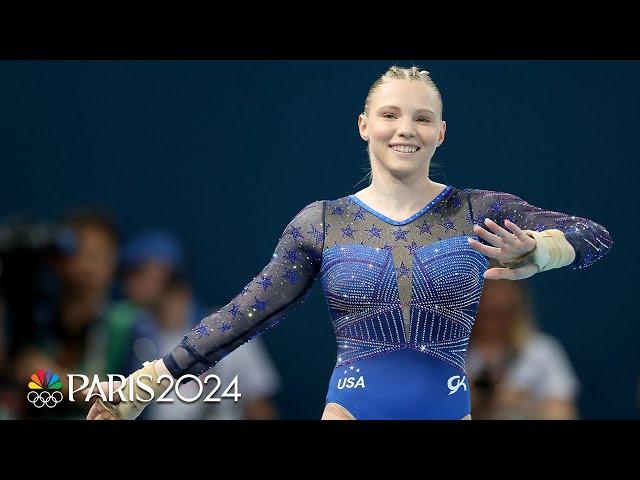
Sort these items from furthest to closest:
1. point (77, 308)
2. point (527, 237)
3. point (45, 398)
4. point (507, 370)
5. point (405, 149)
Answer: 1. point (77, 308)
2. point (507, 370)
3. point (45, 398)
4. point (405, 149)
5. point (527, 237)

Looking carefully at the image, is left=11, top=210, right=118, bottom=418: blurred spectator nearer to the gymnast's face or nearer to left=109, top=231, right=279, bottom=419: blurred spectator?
left=109, top=231, right=279, bottom=419: blurred spectator

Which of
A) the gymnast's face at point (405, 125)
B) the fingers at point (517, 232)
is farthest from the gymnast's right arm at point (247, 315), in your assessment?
the fingers at point (517, 232)

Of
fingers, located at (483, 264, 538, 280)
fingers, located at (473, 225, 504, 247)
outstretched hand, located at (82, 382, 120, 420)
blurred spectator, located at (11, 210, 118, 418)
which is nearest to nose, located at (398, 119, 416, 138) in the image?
fingers, located at (473, 225, 504, 247)

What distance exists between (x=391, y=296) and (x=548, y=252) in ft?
1.54

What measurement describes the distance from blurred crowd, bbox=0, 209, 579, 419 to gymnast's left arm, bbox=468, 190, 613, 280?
704mm

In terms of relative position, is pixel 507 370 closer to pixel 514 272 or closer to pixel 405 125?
pixel 514 272

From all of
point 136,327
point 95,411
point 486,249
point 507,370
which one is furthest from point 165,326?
point 486,249

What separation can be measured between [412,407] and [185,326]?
3.77 ft

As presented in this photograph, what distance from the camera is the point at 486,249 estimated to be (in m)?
2.80

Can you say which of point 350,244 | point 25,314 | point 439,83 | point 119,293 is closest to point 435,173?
point 439,83

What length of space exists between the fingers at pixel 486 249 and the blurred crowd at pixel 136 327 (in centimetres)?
92

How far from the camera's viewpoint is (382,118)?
3090 mm

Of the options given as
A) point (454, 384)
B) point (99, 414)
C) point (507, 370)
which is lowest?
point (99, 414)

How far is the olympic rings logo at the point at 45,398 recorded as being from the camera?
3.55 metres
